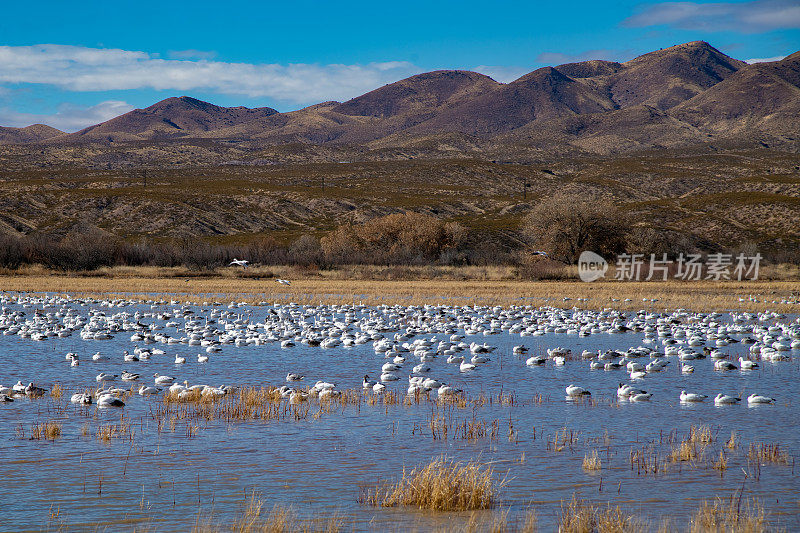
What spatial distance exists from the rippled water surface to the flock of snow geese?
33cm

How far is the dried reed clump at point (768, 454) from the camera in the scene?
970 cm

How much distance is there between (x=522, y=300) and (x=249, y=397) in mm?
24357

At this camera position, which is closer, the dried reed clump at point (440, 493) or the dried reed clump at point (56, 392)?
the dried reed clump at point (440, 493)

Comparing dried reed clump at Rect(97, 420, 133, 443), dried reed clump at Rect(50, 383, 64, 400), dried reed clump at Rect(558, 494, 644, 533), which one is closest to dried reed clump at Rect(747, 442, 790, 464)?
dried reed clump at Rect(558, 494, 644, 533)

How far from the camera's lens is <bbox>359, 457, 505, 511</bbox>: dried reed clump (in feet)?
26.7

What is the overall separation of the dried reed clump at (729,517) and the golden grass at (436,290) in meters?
25.6

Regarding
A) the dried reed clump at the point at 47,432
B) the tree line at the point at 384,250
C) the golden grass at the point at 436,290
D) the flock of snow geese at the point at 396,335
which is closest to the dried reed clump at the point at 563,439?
the flock of snow geese at the point at 396,335

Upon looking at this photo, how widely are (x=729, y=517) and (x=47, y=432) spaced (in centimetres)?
863

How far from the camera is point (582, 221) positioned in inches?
2373

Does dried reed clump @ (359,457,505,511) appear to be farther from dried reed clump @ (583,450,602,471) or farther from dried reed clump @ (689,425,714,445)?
dried reed clump @ (689,425,714,445)

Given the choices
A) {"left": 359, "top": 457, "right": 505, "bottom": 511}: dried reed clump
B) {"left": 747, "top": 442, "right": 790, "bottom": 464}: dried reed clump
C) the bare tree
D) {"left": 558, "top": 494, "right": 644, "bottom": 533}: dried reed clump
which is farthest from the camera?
the bare tree

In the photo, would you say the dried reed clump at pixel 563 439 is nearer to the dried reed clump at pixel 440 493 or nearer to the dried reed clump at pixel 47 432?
the dried reed clump at pixel 440 493

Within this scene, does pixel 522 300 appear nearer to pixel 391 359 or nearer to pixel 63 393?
pixel 391 359

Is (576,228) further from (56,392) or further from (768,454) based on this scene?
(768,454)
